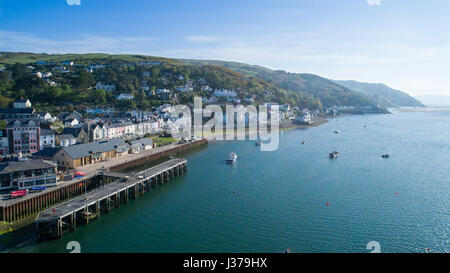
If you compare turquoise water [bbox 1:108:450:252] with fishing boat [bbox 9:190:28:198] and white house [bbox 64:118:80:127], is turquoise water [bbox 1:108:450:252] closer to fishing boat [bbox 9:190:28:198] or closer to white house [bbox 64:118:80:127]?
fishing boat [bbox 9:190:28:198]

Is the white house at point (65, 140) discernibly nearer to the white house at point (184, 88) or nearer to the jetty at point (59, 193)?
the jetty at point (59, 193)

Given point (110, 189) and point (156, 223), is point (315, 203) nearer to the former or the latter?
point (156, 223)

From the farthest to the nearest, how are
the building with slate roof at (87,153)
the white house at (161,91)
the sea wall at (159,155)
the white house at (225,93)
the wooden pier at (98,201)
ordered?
the white house at (225,93) → the white house at (161,91) → the sea wall at (159,155) → the building with slate roof at (87,153) → the wooden pier at (98,201)

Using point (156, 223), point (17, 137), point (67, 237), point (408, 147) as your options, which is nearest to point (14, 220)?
point (67, 237)

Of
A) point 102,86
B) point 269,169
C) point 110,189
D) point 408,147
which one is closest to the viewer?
point 110,189

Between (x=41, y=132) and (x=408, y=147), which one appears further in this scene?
(x=408, y=147)

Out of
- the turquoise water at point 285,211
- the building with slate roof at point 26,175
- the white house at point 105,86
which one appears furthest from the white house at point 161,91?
the building with slate roof at point 26,175

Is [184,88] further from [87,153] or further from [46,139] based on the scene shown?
[87,153]
